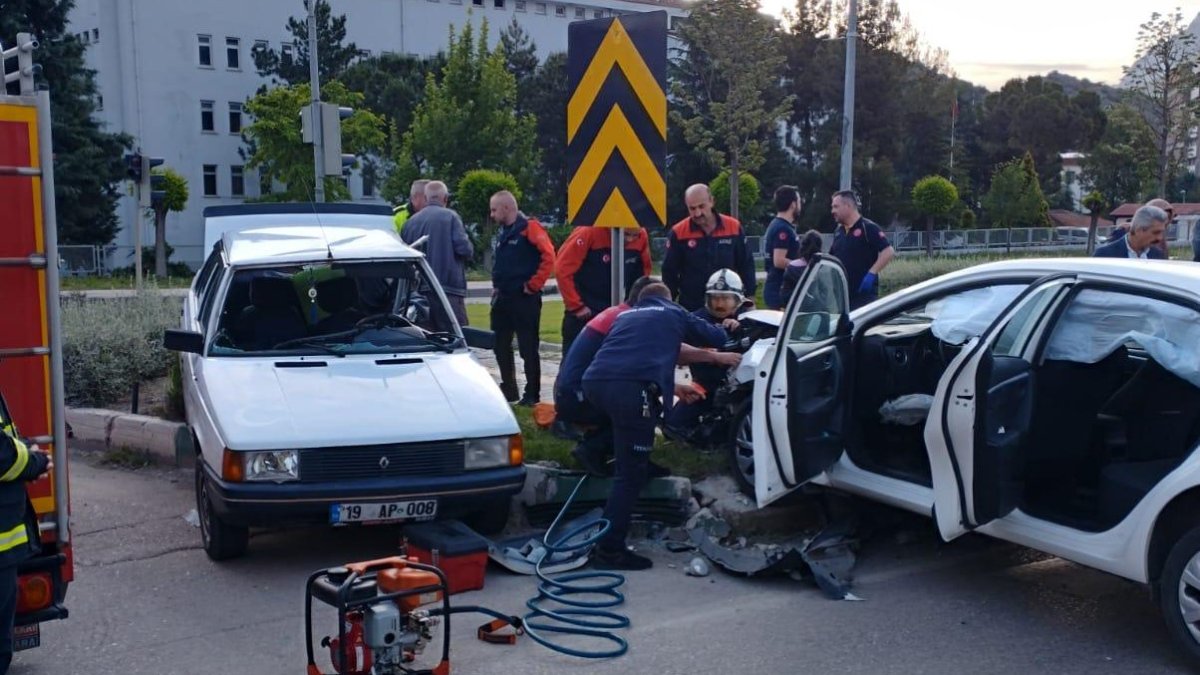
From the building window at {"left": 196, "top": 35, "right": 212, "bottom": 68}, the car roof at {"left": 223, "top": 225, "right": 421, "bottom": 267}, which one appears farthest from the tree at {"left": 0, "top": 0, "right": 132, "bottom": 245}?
the car roof at {"left": 223, "top": 225, "right": 421, "bottom": 267}

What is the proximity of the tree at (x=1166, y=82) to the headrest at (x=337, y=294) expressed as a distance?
30823 mm

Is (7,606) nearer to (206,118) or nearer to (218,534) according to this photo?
(218,534)

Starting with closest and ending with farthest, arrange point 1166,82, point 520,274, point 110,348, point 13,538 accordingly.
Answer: point 13,538, point 520,274, point 110,348, point 1166,82

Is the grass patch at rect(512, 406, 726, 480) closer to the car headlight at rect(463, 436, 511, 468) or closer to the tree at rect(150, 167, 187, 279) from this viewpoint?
the car headlight at rect(463, 436, 511, 468)

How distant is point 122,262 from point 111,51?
1463 cm

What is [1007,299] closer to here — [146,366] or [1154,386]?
[1154,386]

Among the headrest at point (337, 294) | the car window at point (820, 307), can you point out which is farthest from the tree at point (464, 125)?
the car window at point (820, 307)

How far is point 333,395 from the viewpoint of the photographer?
6.55 metres

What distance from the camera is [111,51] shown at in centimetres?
5153

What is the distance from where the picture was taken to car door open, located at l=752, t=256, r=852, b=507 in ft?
20.0

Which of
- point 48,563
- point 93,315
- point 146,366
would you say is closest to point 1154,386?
point 48,563

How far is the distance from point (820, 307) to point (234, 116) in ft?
176

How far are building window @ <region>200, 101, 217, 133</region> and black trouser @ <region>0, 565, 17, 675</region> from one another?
53.6 metres

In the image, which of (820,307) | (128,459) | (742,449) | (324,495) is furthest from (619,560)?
(128,459)
